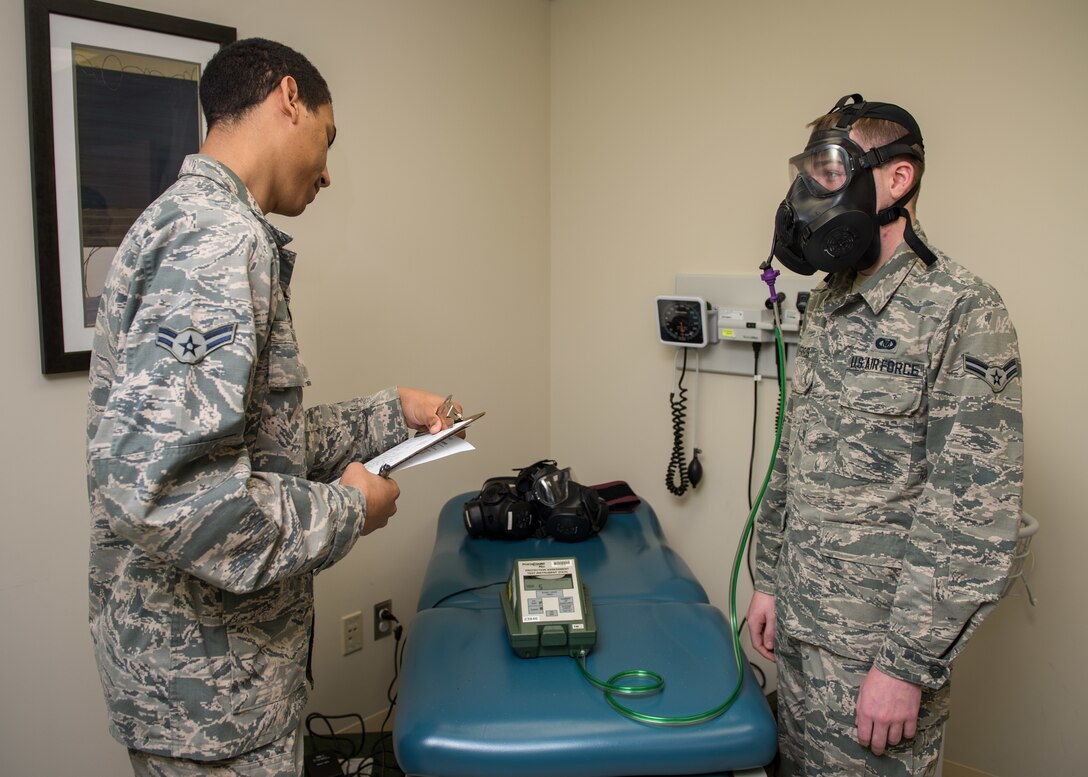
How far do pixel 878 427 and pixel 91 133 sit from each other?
1.59 m

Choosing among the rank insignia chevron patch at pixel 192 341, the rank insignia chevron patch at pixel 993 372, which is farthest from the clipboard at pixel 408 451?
the rank insignia chevron patch at pixel 993 372

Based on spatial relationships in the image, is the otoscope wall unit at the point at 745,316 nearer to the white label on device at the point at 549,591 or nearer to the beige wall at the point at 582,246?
the beige wall at the point at 582,246

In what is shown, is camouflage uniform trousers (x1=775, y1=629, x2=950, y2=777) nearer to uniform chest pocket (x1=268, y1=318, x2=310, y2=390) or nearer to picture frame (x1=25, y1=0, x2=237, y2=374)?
uniform chest pocket (x1=268, y1=318, x2=310, y2=390)

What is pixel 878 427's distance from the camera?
1256 millimetres

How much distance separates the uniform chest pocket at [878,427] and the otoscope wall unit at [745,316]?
2.41 ft

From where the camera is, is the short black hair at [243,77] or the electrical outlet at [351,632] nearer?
the short black hair at [243,77]

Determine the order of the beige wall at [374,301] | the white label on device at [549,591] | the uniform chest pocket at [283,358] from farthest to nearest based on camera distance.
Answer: the beige wall at [374,301] → the white label on device at [549,591] → the uniform chest pocket at [283,358]

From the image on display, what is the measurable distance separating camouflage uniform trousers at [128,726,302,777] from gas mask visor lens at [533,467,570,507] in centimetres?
96

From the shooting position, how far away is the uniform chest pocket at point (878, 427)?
1.23 m

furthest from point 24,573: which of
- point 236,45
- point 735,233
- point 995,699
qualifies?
point 995,699

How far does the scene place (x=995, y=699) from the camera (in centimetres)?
187

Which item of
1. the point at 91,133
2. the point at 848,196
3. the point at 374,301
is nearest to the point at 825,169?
the point at 848,196

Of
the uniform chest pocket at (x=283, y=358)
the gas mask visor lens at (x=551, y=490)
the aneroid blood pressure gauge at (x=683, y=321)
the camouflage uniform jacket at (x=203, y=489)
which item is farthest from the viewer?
the aneroid blood pressure gauge at (x=683, y=321)

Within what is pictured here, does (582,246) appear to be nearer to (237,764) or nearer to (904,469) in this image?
(904,469)
